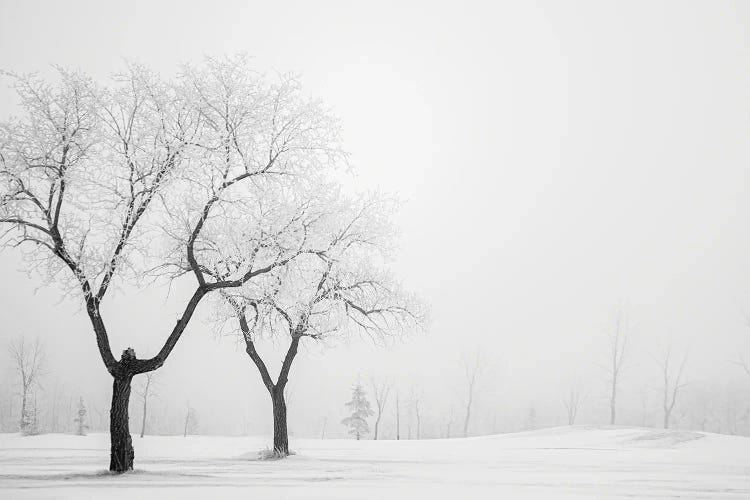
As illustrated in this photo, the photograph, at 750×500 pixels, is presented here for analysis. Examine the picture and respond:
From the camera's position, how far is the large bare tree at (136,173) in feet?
47.1

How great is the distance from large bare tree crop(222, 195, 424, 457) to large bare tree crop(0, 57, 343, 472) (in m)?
2.38

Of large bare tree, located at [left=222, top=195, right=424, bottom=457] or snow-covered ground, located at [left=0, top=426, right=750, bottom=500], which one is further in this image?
large bare tree, located at [left=222, top=195, right=424, bottom=457]

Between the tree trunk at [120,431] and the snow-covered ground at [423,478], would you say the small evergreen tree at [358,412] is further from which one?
the tree trunk at [120,431]

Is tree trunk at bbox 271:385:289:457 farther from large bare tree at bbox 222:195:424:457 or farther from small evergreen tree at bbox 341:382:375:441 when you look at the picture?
small evergreen tree at bbox 341:382:375:441

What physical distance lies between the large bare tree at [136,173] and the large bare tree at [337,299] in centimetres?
238

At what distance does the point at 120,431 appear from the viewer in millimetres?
14539

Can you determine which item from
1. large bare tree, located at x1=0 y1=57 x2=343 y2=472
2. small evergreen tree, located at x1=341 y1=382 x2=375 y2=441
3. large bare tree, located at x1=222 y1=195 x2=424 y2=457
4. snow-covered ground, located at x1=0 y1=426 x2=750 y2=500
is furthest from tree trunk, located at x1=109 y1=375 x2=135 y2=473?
small evergreen tree, located at x1=341 y1=382 x2=375 y2=441

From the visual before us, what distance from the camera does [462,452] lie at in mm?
26188

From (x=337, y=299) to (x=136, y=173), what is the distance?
877cm

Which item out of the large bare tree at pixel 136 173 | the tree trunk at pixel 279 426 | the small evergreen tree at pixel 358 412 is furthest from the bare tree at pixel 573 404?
the large bare tree at pixel 136 173

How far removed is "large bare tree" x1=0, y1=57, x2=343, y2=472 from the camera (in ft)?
47.1

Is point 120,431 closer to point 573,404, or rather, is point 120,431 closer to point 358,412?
point 358,412

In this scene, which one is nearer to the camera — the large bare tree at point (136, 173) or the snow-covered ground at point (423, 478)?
the snow-covered ground at point (423, 478)

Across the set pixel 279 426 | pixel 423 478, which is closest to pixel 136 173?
pixel 279 426
